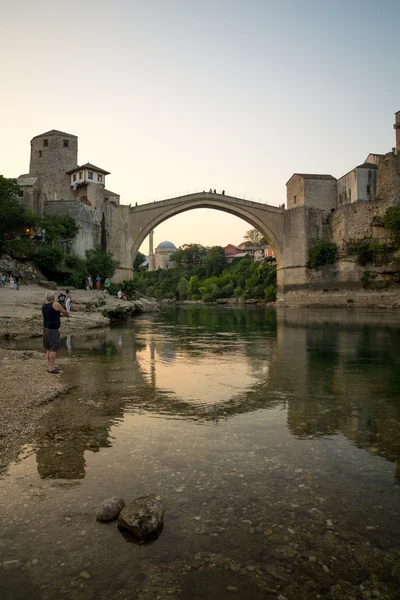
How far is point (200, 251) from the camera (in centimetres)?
10119

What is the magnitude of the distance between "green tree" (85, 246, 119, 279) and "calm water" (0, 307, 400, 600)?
26.1 meters

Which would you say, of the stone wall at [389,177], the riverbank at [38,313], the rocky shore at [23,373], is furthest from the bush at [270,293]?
the rocky shore at [23,373]

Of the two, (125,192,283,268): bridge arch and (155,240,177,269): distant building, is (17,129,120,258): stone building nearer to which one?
(125,192,283,268): bridge arch

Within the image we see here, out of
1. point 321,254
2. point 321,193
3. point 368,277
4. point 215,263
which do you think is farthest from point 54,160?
point 215,263

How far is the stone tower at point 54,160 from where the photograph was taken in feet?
134

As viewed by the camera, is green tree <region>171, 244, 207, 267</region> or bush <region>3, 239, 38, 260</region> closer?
bush <region>3, 239, 38, 260</region>

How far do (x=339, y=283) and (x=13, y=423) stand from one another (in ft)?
125

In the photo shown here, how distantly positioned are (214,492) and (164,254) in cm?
12876

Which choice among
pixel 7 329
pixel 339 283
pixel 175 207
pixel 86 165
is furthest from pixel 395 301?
pixel 7 329

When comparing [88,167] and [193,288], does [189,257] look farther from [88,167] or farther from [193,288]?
[88,167]

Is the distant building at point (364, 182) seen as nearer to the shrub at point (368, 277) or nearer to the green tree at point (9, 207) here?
the shrub at point (368, 277)

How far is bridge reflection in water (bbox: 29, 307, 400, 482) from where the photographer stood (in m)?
4.39

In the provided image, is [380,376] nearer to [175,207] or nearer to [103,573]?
[103,573]

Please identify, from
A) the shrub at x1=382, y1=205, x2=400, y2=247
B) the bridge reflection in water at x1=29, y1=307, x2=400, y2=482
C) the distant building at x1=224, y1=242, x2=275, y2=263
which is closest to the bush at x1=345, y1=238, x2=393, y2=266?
the shrub at x1=382, y1=205, x2=400, y2=247
